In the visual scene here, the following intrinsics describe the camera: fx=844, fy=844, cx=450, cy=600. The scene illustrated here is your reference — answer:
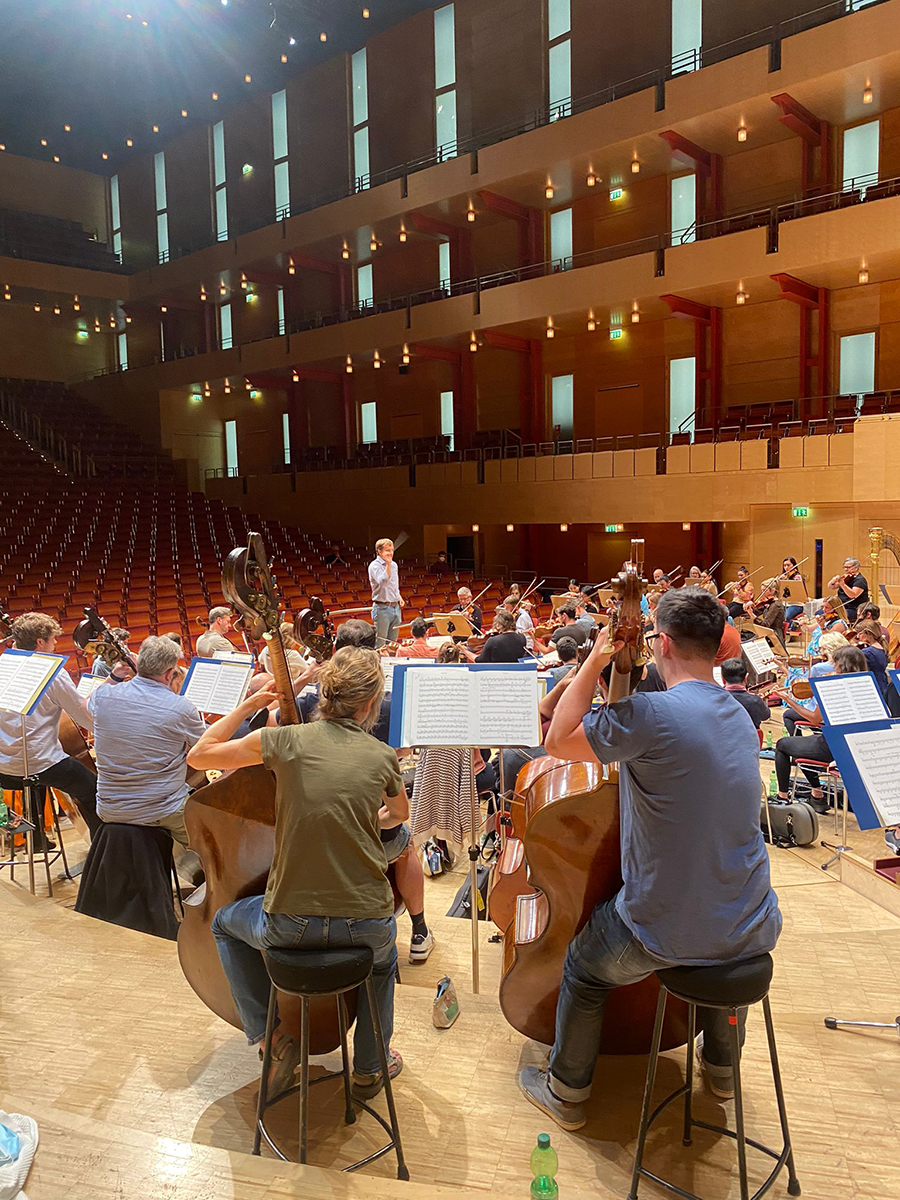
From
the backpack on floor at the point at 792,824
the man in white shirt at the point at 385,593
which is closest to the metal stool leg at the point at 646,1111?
the backpack on floor at the point at 792,824

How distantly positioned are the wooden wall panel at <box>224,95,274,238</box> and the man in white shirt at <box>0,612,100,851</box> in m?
20.4

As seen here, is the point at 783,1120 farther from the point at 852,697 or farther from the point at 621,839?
the point at 852,697

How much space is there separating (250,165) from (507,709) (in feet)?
76.8

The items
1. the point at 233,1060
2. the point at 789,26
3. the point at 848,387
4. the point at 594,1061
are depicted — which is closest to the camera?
the point at 594,1061

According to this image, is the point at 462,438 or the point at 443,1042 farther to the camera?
the point at 462,438

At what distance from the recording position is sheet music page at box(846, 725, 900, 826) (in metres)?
3.01

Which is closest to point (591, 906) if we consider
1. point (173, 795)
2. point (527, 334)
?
point (173, 795)

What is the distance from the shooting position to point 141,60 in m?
21.6

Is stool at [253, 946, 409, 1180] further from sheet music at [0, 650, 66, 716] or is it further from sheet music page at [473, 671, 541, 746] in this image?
sheet music at [0, 650, 66, 716]

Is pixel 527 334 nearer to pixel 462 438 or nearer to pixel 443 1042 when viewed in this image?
pixel 462 438

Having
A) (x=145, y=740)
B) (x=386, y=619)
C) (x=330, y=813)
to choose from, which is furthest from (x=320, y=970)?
(x=386, y=619)

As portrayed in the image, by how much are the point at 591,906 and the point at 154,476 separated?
2155 centimetres

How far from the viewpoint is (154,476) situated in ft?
72.4

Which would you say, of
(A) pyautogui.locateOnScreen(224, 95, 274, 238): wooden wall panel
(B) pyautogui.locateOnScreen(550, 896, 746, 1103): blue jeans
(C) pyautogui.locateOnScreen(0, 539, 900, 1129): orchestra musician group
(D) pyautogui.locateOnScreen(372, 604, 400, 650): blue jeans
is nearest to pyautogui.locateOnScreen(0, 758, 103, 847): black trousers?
(C) pyautogui.locateOnScreen(0, 539, 900, 1129): orchestra musician group
